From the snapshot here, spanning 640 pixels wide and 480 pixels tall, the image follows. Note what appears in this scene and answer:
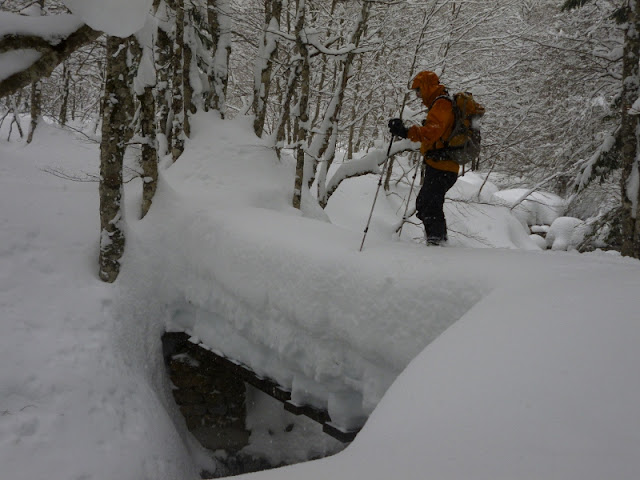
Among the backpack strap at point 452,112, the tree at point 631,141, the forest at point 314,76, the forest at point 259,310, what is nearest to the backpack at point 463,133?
the backpack strap at point 452,112

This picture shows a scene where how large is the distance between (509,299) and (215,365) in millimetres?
5217

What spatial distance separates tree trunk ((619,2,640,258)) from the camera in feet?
20.4

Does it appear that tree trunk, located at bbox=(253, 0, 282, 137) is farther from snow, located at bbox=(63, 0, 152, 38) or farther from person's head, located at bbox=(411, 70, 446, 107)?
snow, located at bbox=(63, 0, 152, 38)

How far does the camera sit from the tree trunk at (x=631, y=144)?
622 centimetres

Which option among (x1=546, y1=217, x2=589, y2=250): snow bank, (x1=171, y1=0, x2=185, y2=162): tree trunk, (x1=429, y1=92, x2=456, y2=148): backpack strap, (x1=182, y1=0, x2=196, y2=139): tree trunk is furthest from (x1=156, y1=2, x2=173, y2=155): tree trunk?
(x1=546, y1=217, x2=589, y2=250): snow bank

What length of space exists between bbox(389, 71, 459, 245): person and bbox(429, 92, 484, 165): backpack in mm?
46

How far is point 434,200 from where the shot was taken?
496 cm

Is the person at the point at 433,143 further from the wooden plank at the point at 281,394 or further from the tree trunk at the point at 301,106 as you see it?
the tree trunk at the point at 301,106

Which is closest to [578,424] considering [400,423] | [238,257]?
[400,423]

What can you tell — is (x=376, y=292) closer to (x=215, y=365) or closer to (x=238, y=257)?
(x=238, y=257)

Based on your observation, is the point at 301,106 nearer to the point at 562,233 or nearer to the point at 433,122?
the point at 433,122

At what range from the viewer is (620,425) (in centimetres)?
164

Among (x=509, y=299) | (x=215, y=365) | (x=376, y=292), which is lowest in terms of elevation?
(x=215, y=365)

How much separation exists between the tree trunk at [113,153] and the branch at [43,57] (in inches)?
153
